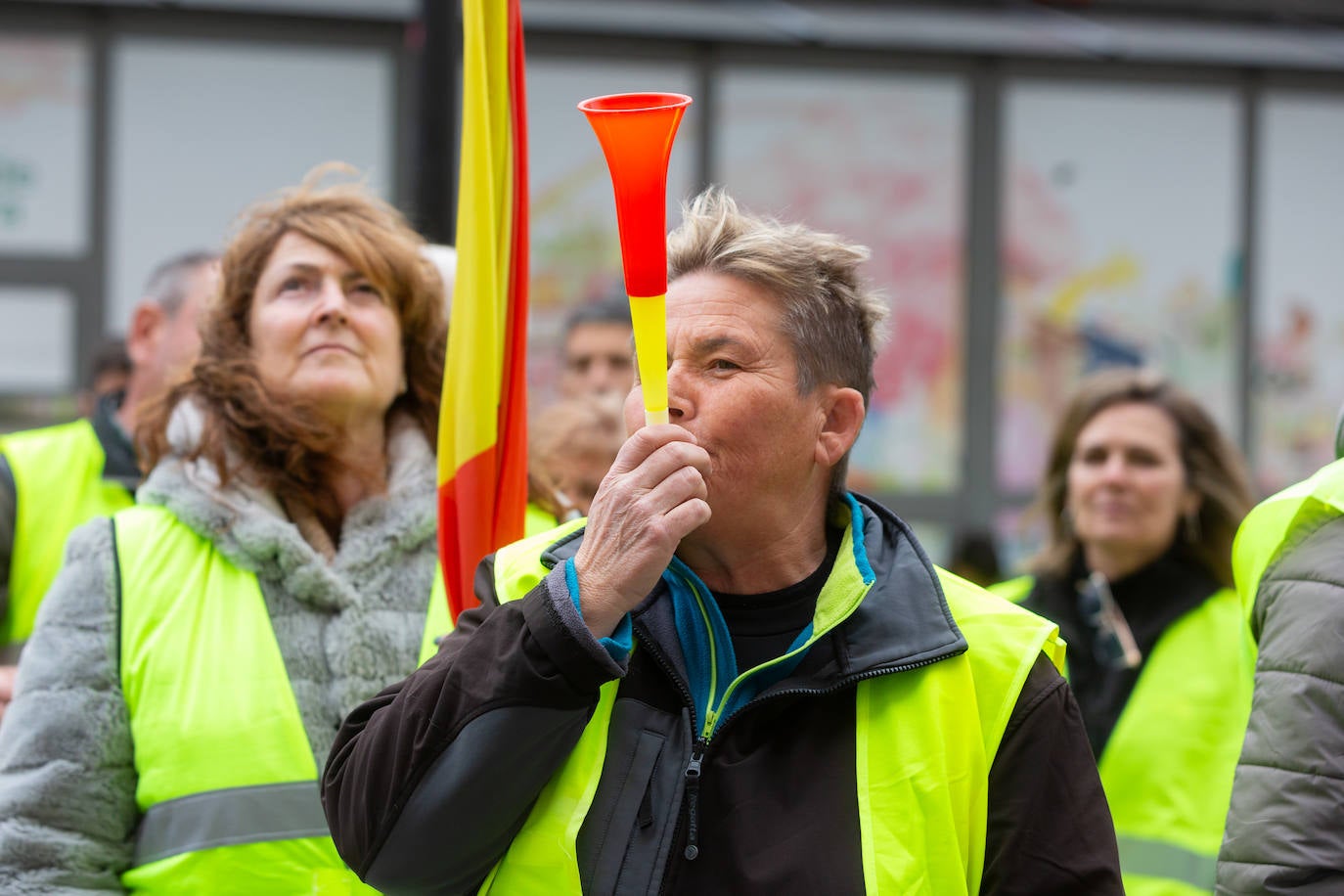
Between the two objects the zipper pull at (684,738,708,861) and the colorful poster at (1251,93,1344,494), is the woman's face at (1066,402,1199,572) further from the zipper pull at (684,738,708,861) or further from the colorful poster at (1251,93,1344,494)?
the colorful poster at (1251,93,1344,494)

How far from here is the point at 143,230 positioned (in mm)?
8070

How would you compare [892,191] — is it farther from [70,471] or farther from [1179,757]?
[70,471]

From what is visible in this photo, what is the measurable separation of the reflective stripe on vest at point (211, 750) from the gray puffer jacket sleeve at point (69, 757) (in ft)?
0.09

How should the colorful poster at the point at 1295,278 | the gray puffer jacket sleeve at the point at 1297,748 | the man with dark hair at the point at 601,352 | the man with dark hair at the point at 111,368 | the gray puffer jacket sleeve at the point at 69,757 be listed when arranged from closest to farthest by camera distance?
1. the gray puffer jacket sleeve at the point at 1297,748
2. the gray puffer jacket sleeve at the point at 69,757
3. the man with dark hair at the point at 601,352
4. the man with dark hair at the point at 111,368
5. the colorful poster at the point at 1295,278

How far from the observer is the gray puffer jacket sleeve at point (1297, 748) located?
205cm

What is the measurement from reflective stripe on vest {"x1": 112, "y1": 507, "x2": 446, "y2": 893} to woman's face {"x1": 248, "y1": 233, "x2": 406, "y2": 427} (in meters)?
0.44

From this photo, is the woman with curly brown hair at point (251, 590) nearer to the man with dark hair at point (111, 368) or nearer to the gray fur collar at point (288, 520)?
the gray fur collar at point (288, 520)

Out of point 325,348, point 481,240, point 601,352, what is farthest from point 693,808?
point 601,352

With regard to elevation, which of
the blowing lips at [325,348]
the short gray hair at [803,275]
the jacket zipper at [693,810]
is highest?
the short gray hair at [803,275]

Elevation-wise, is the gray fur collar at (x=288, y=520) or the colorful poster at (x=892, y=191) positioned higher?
the colorful poster at (x=892, y=191)

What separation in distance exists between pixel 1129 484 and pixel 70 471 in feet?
8.98

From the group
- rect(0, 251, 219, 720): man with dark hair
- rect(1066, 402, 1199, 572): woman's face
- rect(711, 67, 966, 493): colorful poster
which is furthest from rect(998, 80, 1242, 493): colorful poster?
rect(0, 251, 219, 720): man with dark hair

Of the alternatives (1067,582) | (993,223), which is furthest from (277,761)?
(993,223)

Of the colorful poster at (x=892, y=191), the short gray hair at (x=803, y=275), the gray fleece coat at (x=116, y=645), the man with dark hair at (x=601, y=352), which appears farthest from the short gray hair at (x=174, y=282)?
the colorful poster at (x=892, y=191)
